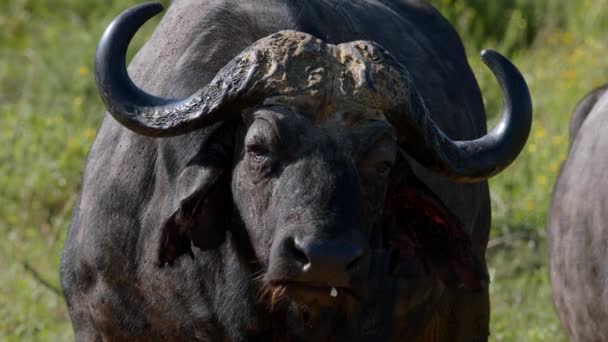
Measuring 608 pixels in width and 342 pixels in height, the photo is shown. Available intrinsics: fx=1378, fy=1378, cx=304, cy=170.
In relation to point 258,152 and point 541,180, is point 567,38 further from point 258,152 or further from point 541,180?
point 258,152

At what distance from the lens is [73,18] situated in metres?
11.3

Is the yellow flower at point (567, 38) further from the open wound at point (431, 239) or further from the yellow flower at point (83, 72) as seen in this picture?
the open wound at point (431, 239)

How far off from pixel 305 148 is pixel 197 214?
476 mm

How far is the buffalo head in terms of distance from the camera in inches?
156

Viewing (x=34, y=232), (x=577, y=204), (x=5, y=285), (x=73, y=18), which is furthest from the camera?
(x=73, y=18)

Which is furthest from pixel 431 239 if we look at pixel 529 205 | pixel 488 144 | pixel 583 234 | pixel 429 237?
pixel 529 205

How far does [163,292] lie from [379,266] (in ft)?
2.40

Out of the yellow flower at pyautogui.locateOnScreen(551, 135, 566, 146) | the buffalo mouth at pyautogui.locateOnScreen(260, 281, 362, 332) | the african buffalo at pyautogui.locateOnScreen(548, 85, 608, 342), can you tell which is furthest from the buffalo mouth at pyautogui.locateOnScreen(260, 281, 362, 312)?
the yellow flower at pyautogui.locateOnScreen(551, 135, 566, 146)

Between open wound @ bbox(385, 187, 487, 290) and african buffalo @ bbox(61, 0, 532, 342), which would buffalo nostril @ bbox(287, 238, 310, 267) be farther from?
open wound @ bbox(385, 187, 487, 290)

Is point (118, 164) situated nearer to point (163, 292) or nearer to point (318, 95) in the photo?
point (163, 292)

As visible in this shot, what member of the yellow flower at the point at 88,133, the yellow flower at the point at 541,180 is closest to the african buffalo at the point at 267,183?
the yellow flower at the point at 541,180

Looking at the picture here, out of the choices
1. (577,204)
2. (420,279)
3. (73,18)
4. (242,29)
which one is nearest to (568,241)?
(577,204)

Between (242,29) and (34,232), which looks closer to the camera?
(242,29)

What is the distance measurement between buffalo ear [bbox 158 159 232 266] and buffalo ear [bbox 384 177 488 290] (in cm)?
55
